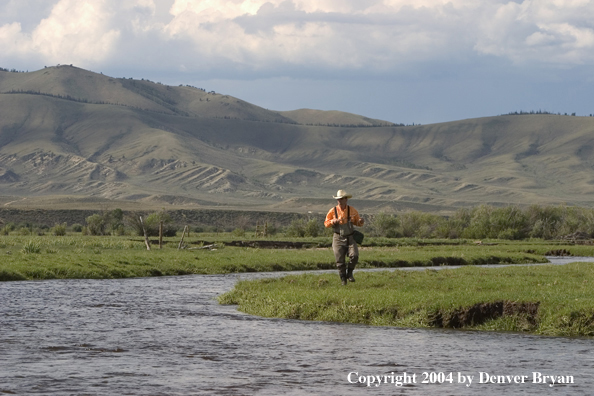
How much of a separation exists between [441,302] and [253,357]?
6070 millimetres

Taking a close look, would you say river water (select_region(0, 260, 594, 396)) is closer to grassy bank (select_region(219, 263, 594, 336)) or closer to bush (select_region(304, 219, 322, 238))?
grassy bank (select_region(219, 263, 594, 336))

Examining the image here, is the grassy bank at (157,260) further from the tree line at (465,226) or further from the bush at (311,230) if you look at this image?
the tree line at (465,226)

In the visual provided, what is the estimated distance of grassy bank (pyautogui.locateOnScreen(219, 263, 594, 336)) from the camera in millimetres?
17984

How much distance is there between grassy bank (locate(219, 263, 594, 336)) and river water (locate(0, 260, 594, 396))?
0.74m

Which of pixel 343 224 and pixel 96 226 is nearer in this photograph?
pixel 343 224

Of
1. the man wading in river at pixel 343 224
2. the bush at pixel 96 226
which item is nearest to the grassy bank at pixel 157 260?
the man wading in river at pixel 343 224

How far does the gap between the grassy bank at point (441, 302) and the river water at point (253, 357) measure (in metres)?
0.74

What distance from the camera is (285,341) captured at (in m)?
16.4

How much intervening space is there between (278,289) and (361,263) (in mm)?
18742

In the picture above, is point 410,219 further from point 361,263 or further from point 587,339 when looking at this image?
point 587,339

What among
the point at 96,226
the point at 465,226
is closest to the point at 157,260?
the point at 96,226

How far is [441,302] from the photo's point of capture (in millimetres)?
19094

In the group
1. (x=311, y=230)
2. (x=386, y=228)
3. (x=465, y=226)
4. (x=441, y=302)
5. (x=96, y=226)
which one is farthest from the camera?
(x=465, y=226)

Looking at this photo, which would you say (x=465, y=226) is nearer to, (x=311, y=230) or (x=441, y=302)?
(x=311, y=230)
